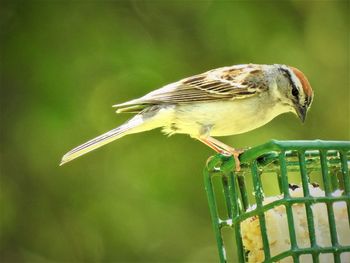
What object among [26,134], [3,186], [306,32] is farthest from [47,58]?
[306,32]

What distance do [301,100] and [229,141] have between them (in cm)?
284

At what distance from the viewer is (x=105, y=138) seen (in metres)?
5.55

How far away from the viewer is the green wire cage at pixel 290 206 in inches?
152

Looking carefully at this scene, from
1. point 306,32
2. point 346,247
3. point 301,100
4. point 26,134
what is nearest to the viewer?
point 346,247

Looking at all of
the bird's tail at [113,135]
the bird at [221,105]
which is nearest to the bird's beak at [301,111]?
the bird at [221,105]

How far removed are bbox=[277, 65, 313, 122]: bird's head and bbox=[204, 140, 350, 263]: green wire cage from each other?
1.05 m

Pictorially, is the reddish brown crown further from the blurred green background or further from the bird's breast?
the blurred green background

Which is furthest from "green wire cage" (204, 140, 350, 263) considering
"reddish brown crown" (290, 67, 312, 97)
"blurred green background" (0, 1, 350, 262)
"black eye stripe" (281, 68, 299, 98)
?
"blurred green background" (0, 1, 350, 262)

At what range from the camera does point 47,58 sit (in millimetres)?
8383

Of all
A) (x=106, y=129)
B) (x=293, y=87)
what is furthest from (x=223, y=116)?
(x=106, y=129)

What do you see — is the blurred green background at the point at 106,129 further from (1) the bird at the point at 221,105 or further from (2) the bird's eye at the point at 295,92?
(2) the bird's eye at the point at 295,92

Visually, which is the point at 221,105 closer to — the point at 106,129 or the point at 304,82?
the point at 304,82

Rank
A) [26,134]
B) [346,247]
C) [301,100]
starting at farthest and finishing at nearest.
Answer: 1. [26,134]
2. [301,100]
3. [346,247]

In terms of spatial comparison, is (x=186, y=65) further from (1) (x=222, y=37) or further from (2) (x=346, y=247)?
(2) (x=346, y=247)
